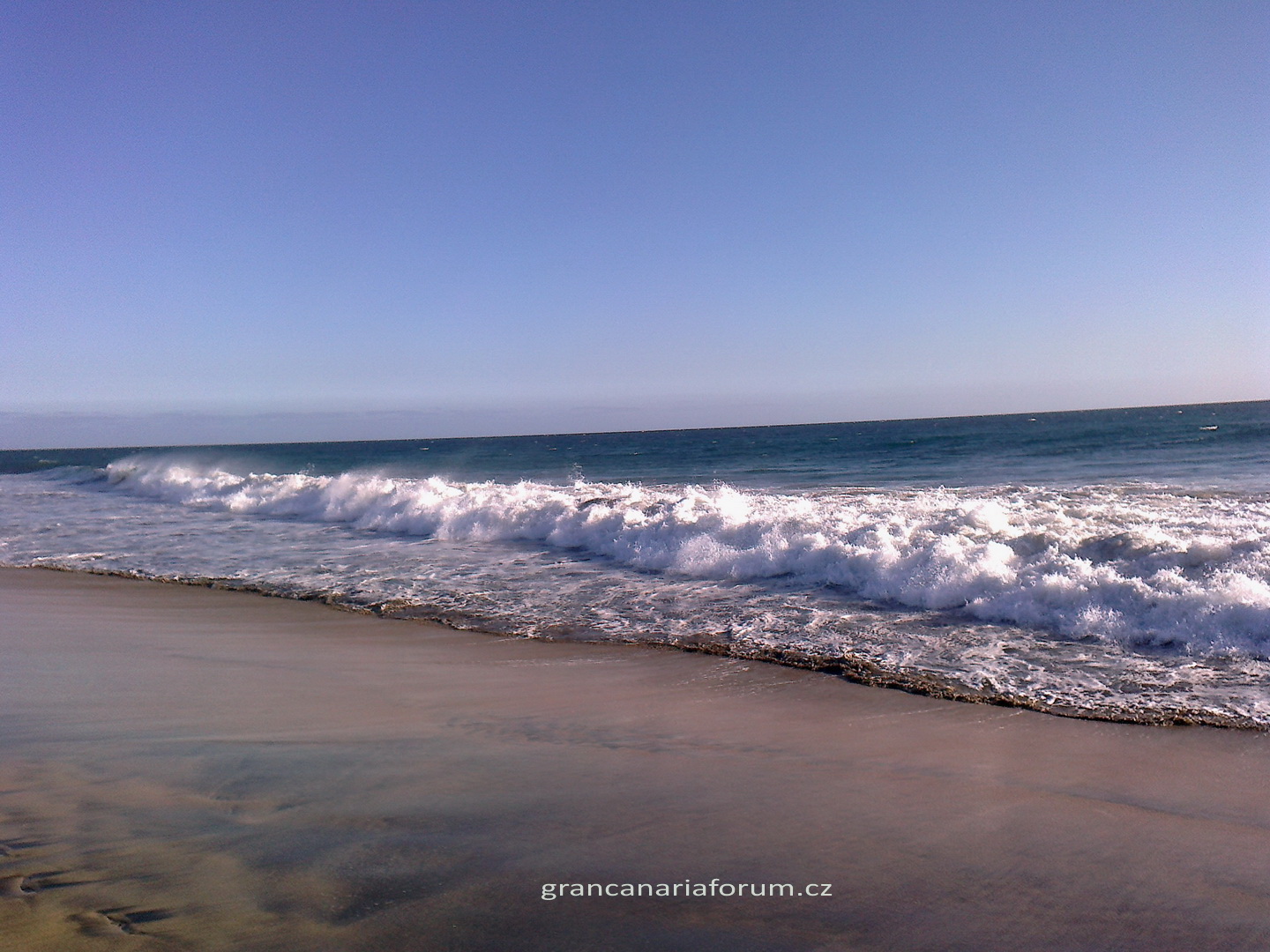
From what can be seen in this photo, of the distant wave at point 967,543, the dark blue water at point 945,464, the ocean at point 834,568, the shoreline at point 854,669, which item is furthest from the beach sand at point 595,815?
the dark blue water at point 945,464

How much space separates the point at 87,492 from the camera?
30.4 m

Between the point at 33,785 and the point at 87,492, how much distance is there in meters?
32.3

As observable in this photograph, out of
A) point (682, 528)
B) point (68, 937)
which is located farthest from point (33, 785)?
point (682, 528)

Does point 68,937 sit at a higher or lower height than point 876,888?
higher

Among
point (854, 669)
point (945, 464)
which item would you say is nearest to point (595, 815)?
point (854, 669)

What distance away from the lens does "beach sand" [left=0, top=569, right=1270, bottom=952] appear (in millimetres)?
2674

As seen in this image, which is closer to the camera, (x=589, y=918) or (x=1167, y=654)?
(x=589, y=918)

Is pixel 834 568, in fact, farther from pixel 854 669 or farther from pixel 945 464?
pixel 945 464

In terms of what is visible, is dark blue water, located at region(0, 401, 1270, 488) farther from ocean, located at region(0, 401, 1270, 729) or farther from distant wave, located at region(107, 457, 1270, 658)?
distant wave, located at region(107, 457, 1270, 658)

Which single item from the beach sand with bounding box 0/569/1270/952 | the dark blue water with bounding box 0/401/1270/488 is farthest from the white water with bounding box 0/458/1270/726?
the dark blue water with bounding box 0/401/1270/488

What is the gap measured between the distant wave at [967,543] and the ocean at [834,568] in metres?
0.03

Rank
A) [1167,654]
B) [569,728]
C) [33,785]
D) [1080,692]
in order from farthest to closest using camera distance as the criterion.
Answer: [1167,654], [1080,692], [569,728], [33,785]

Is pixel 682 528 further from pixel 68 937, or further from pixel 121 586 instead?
pixel 68 937

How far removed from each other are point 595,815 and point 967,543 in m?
7.26
